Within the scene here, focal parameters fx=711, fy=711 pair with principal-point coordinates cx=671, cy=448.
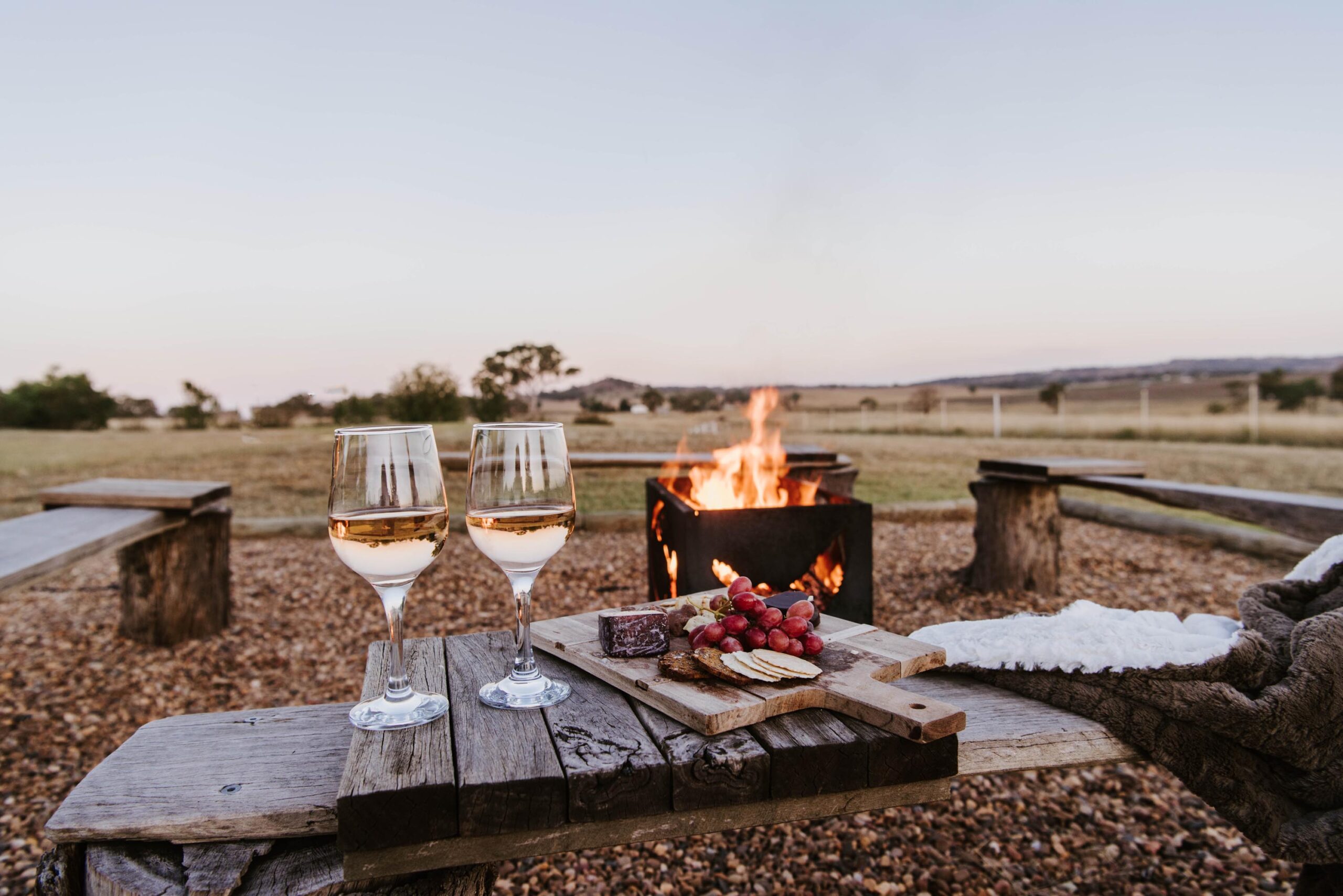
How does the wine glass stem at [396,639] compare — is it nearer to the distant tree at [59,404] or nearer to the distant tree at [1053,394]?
the distant tree at [59,404]

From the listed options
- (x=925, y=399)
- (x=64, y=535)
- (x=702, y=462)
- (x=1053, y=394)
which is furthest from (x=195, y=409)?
(x=1053, y=394)

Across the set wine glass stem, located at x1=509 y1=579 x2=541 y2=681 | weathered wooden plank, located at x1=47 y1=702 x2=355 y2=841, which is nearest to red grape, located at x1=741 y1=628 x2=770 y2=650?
wine glass stem, located at x1=509 y1=579 x2=541 y2=681

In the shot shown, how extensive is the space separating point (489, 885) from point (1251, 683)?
1.63m

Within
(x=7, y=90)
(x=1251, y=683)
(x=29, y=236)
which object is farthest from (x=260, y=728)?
(x=29, y=236)

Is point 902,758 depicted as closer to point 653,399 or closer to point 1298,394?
point 653,399

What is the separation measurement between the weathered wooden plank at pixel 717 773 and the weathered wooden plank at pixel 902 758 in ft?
0.52

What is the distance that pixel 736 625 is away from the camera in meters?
1.31

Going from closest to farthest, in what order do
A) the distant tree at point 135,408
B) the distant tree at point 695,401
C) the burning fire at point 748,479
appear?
the burning fire at point 748,479 < the distant tree at point 695,401 < the distant tree at point 135,408

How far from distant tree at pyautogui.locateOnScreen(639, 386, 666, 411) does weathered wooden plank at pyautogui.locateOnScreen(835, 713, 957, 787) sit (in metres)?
8.87

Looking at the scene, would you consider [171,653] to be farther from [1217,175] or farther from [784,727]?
[1217,175]

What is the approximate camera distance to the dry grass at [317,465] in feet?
30.9

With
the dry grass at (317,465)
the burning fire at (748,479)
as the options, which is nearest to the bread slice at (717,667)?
the burning fire at (748,479)

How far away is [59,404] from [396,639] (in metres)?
12.9

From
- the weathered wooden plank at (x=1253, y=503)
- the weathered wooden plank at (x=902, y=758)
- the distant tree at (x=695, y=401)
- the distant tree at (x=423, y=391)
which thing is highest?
the distant tree at (x=423, y=391)
